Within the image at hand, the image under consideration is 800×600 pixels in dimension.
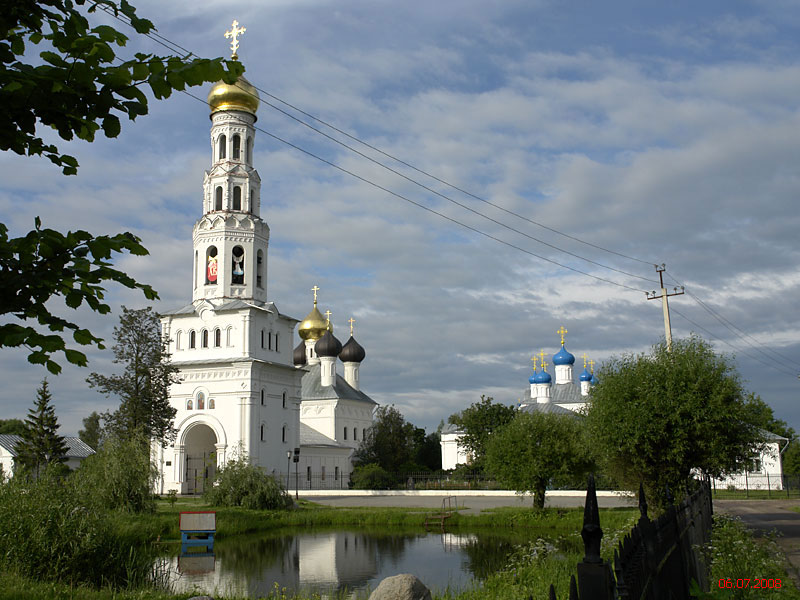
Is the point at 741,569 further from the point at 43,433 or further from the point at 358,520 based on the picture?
the point at 43,433

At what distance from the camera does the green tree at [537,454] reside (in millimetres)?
26750

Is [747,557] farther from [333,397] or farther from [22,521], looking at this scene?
[333,397]

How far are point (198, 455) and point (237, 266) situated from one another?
12.3 meters

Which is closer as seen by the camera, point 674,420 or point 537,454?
point 674,420

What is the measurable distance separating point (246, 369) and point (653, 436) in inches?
1206

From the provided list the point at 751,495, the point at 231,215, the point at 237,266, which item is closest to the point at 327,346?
the point at 237,266

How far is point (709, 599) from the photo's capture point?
7250mm

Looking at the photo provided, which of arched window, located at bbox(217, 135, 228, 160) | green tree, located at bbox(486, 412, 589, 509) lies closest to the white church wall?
arched window, located at bbox(217, 135, 228, 160)

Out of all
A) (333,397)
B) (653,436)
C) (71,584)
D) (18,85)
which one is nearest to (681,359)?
(653,436)

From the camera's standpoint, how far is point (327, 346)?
64.5m

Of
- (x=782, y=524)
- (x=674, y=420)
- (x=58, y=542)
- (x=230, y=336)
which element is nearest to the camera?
(x=58, y=542)
